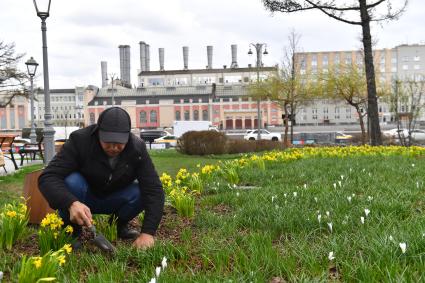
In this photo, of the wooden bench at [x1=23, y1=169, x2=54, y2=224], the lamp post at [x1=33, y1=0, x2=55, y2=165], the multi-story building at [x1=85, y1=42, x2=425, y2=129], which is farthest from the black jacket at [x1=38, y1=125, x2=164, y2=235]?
the multi-story building at [x1=85, y1=42, x2=425, y2=129]

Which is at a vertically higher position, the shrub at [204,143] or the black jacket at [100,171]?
the black jacket at [100,171]

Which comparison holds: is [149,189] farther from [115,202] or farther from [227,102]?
[227,102]

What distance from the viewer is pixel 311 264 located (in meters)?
2.51

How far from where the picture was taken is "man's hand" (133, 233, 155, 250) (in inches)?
122

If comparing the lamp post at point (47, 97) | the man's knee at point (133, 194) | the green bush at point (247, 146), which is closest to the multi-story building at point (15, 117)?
the green bush at point (247, 146)

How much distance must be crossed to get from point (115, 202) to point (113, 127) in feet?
2.61

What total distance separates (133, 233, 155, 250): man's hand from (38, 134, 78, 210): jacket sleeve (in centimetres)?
54

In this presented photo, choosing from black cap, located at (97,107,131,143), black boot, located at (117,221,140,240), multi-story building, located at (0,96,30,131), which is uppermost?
multi-story building, located at (0,96,30,131)

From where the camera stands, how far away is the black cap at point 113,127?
3104mm

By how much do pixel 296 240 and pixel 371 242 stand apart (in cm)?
56

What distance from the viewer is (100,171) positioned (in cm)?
338

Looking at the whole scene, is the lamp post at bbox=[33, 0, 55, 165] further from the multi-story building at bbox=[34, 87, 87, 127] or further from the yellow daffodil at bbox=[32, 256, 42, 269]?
the multi-story building at bbox=[34, 87, 87, 127]

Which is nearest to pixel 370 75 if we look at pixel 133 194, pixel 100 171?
pixel 133 194

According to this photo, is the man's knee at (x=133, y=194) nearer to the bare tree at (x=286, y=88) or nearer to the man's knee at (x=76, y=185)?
the man's knee at (x=76, y=185)
